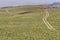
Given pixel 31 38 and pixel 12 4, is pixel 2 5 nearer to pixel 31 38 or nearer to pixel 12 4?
pixel 12 4

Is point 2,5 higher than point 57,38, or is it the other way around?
point 57,38

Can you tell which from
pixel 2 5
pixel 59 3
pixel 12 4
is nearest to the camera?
pixel 2 5

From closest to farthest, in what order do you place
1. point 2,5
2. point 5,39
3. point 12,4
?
point 5,39
point 2,5
point 12,4

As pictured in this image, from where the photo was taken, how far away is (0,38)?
100 feet

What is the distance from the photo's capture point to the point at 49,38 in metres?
30.7

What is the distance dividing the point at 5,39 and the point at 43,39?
15.3ft

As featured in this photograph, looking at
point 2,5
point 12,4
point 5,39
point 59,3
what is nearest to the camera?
point 5,39

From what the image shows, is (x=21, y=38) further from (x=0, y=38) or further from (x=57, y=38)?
(x=57, y=38)

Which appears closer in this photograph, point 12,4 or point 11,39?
point 11,39

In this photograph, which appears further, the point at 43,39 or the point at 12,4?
the point at 12,4

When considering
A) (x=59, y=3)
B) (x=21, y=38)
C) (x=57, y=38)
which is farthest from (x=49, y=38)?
(x=59, y=3)

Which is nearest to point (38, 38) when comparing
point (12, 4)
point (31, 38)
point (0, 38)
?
point (31, 38)

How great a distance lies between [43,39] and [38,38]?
0.91m

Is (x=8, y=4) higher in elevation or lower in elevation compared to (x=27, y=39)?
lower
